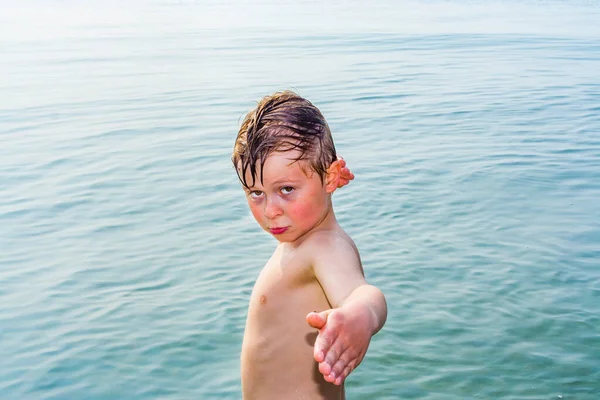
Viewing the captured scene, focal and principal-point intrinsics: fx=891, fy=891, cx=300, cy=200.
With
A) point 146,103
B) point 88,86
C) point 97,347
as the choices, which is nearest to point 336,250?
point 97,347

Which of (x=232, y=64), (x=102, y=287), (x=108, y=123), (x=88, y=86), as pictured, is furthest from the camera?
(x=232, y=64)

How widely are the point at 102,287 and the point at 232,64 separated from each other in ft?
30.3

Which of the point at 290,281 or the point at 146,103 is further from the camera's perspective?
the point at 146,103

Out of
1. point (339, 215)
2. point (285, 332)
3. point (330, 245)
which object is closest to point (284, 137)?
point (330, 245)

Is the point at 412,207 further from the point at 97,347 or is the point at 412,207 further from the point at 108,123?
the point at 108,123

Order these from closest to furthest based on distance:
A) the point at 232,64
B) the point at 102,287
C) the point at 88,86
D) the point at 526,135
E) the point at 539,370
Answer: the point at 539,370 < the point at 102,287 < the point at 526,135 < the point at 88,86 < the point at 232,64

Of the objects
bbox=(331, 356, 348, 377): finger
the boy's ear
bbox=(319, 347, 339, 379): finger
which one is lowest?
bbox=(331, 356, 348, 377): finger

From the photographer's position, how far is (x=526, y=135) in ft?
28.7

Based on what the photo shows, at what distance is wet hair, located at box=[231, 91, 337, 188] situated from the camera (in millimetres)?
2568

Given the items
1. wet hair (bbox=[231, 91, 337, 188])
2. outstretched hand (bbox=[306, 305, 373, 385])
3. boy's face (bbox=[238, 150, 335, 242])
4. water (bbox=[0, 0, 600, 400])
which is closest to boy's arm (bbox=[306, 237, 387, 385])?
outstretched hand (bbox=[306, 305, 373, 385])

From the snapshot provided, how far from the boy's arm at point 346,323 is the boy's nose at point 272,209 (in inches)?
11.0

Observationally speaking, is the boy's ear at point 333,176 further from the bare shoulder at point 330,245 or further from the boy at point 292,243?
the bare shoulder at point 330,245

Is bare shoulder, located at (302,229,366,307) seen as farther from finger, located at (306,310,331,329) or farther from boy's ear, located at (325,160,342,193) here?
finger, located at (306,310,331,329)

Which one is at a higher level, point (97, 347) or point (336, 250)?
point (336, 250)
